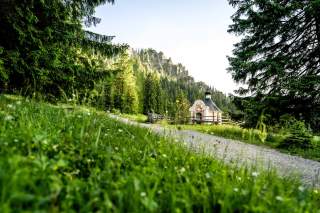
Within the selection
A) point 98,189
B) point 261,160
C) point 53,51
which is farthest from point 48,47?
point 98,189

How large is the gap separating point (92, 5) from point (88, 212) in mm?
11583

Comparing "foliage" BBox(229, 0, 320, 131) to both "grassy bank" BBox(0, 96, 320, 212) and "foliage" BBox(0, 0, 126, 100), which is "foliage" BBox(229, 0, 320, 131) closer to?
"foliage" BBox(0, 0, 126, 100)

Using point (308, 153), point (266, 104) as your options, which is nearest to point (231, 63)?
point (266, 104)

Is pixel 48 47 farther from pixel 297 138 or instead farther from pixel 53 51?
pixel 297 138

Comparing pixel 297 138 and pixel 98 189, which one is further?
pixel 297 138

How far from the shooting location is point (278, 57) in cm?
1535

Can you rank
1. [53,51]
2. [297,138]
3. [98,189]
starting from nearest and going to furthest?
[98,189] < [53,51] < [297,138]

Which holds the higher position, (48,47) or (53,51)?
(48,47)

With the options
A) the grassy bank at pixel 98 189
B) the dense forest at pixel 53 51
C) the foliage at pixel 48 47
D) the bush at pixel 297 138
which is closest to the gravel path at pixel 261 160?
the dense forest at pixel 53 51

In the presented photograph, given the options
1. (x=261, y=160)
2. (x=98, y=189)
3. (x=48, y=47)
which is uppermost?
(x=48, y=47)

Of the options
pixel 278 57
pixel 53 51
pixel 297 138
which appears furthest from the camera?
pixel 278 57

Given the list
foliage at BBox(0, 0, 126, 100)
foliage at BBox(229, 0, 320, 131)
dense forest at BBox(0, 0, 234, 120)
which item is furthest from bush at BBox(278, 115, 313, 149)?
foliage at BBox(0, 0, 126, 100)

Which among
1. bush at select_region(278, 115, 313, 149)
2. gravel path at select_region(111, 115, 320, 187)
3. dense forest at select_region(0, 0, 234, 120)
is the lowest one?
gravel path at select_region(111, 115, 320, 187)

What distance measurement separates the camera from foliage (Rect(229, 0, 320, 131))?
14508 mm
